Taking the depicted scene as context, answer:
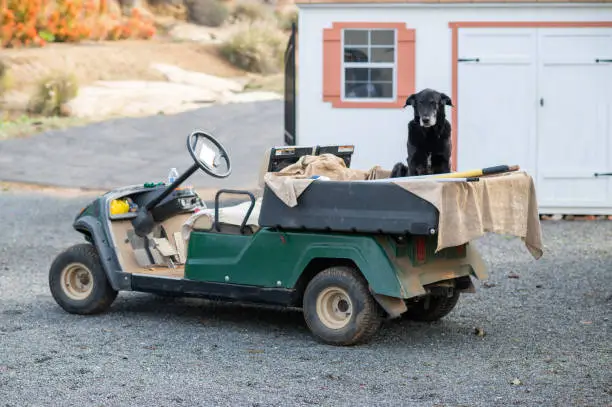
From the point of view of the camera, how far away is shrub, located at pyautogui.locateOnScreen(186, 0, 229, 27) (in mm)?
34531

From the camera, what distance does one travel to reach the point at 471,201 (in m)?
5.78

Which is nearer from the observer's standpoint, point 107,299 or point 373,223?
point 373,223

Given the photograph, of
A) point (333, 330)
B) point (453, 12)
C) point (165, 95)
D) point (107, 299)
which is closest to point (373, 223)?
point (333, 330)

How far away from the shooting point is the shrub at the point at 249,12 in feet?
116

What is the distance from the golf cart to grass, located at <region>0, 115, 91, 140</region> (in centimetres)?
1337

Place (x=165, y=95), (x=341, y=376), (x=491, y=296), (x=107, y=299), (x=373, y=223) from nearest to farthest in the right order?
(x=341, y=376), (x=373, y=223), (x=107, y=299), (x=491, y=296), (x=165, y=95)

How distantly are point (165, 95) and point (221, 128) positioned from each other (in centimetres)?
440

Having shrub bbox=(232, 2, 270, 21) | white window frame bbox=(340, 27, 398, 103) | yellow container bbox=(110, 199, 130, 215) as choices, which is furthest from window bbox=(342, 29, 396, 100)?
shrub bbox=(232, 2, 270, 21)

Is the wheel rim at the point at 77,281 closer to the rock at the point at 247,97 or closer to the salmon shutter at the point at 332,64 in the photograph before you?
the salmon shutter at the point at 332,64

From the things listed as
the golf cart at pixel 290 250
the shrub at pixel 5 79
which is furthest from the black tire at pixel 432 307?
the shrub at pixel 5 79

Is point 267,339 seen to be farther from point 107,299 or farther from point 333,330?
point 107,299

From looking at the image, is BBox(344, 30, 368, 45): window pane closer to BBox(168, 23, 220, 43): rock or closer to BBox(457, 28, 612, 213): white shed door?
BBox(457, 28, 612, 213): white shed door

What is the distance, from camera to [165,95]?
24.6 metres

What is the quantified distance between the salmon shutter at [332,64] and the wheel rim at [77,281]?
581 cm
